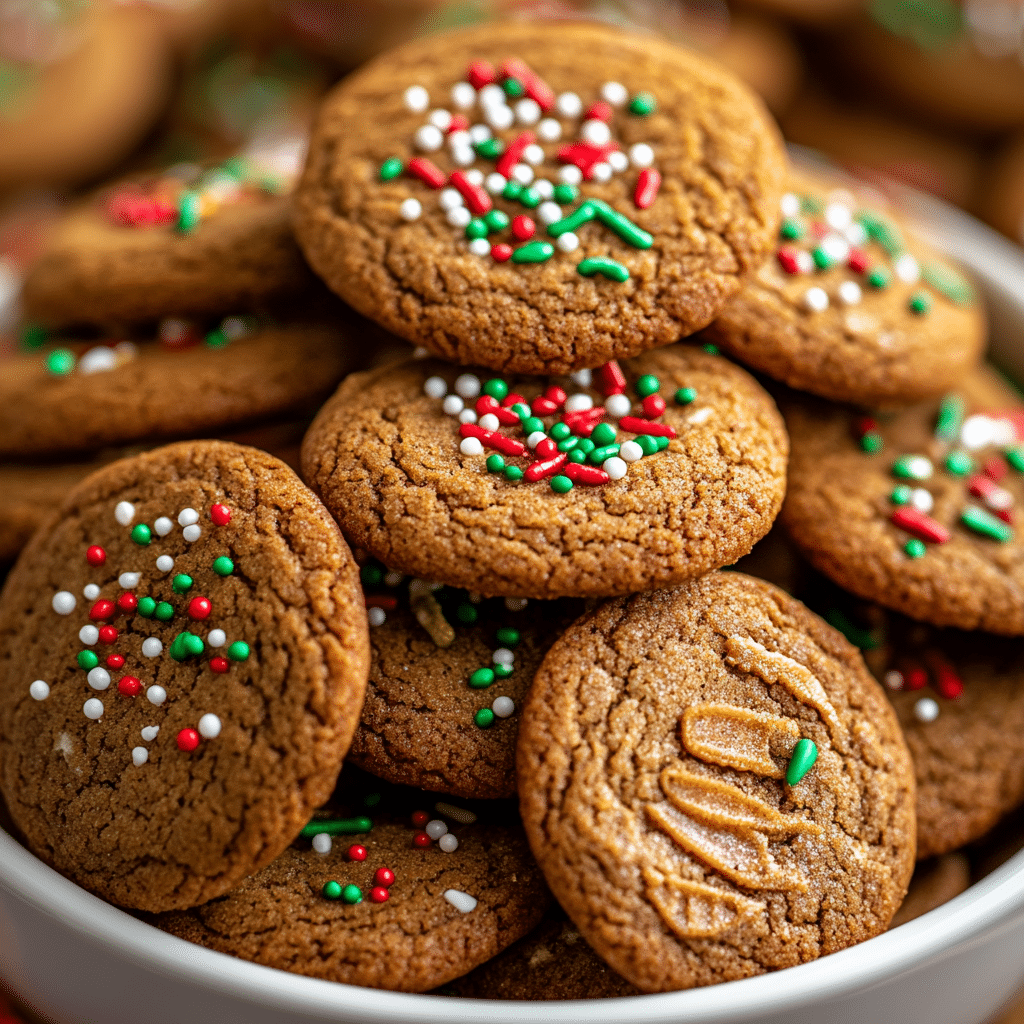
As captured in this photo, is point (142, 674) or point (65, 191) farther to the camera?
point (65, 191)

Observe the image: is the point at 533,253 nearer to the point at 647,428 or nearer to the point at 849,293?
the point at 647,428

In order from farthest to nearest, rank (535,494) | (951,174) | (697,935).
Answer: (951,174) < (535,494) < (697,935)

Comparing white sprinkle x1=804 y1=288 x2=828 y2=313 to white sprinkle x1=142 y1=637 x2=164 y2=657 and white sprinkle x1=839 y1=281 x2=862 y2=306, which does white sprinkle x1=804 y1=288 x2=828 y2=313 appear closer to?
white sprinkle x1=839 y1=281 x2=862 y2=306

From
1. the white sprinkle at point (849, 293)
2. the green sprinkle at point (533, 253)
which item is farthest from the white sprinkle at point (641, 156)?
the white sprinkle at point (849, 293)

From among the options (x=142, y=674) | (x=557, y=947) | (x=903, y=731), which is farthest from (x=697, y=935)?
(x=142, y=674)

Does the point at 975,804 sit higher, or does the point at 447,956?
the point at 975,804

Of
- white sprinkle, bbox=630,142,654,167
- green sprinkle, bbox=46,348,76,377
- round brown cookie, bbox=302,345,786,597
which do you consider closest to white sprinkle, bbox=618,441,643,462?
round brown cookie, bbox=302,345,786,597

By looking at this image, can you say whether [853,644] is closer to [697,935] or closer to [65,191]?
[697,935]
